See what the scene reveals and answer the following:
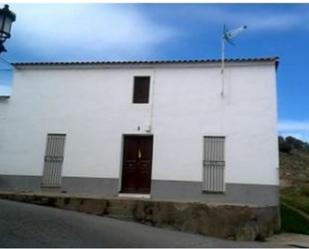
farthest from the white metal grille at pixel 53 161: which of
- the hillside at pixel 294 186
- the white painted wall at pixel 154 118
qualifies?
the hillside at pixel 294 186

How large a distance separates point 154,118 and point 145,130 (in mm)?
541

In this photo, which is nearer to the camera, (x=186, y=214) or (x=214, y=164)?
(x=186, y=214)

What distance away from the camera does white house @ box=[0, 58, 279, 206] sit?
45.9 ft

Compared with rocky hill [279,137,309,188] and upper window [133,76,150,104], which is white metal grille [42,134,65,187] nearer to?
upper window [133,76,150,104]

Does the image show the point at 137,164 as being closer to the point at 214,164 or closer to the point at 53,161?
the point at 214,164

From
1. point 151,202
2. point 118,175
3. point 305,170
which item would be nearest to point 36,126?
point 118,175

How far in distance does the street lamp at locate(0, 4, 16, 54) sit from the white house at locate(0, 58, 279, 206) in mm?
6852

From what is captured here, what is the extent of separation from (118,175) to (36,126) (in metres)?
3.77

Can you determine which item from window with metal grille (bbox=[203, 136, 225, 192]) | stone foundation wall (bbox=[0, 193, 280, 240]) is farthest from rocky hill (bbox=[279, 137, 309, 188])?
stone foundation wall (bbox=[0, 193, 280, 240])

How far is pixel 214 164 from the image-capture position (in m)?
14.1

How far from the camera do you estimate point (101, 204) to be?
39.7 ft

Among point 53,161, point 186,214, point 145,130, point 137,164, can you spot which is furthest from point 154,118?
point 186,214

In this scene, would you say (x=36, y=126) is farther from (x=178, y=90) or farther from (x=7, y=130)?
(x=178, y=90)

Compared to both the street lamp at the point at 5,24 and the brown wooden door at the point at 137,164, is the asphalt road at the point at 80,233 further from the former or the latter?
the street lamp at the point at 5,24
